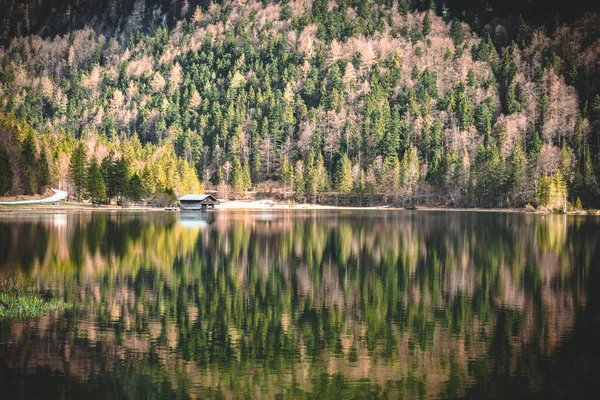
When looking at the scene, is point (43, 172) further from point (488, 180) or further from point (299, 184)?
point (488, 180)

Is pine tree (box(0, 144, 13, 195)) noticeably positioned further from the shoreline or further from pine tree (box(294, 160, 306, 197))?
pine tree (box(294, 160, 306, 197))

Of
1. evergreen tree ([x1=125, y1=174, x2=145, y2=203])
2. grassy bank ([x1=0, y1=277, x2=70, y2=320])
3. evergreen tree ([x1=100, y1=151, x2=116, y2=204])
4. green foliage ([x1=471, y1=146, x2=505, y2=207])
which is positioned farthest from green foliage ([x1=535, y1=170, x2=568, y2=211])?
grassy bank ([x1=0, y1=277, x2=70, y2=320])

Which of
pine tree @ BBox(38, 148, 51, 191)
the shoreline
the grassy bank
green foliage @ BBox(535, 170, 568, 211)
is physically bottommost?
the grassy bank

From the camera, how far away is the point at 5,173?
119500 mm

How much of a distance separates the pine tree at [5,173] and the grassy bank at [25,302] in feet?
301

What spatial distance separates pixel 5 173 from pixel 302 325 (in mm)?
105096

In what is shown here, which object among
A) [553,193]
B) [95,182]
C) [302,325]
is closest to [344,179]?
[553,193]

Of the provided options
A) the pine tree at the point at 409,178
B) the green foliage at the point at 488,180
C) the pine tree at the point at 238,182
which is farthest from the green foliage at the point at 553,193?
the pine tree at the point at 238,182

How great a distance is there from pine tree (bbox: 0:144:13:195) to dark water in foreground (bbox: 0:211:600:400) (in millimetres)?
68253

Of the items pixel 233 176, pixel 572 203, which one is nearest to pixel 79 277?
pixel 572 203

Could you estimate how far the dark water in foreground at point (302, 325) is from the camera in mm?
21375

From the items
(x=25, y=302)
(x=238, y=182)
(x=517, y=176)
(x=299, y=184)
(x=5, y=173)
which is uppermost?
(x=517, y=176)

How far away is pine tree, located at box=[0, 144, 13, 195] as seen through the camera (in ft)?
389

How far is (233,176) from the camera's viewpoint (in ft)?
655
